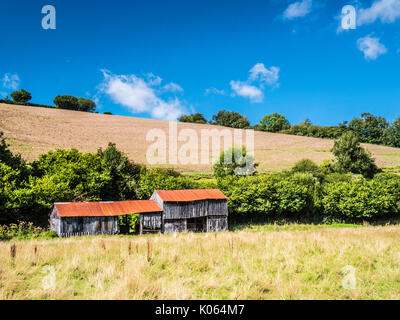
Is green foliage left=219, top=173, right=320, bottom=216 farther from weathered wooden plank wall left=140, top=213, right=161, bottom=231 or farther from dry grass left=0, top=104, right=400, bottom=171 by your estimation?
dry grass left=0, top=104, right=400, bottom=171

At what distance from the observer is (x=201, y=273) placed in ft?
26.3

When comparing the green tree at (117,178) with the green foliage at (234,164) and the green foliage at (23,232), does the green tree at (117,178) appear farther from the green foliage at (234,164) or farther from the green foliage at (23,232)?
the green foliage at (234,164)

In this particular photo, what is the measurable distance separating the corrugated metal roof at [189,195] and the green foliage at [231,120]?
4159 inches

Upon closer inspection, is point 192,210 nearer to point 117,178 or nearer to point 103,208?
point 103,208

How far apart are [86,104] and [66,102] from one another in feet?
29.2

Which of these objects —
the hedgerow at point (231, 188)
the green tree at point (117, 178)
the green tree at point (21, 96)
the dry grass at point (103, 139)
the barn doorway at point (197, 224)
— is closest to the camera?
the hedgerow at point (231, 188)

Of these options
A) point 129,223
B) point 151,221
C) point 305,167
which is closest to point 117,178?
point 129,223

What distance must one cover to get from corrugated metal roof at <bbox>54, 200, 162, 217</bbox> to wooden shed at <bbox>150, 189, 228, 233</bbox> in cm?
147

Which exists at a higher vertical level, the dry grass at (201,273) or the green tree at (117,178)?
the green tree at (117,178)

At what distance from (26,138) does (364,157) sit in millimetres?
79038

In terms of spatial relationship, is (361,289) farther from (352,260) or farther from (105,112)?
(105,112)

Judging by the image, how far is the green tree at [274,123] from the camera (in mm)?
142750

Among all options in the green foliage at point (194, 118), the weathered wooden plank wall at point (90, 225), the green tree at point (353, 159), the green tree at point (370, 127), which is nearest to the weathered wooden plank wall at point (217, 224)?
the weathered wooden plank wall at point (90, 225)

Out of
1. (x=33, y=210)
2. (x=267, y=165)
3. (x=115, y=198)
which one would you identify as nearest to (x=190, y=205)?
(x=115, y=198)
